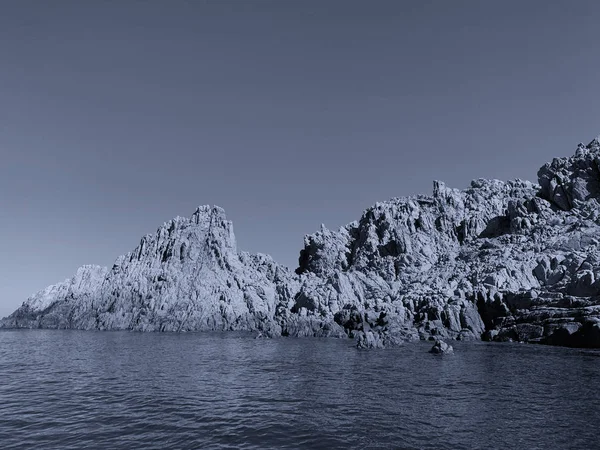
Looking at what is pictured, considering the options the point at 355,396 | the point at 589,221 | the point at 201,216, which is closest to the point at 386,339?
the point at 355,396

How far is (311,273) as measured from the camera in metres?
171

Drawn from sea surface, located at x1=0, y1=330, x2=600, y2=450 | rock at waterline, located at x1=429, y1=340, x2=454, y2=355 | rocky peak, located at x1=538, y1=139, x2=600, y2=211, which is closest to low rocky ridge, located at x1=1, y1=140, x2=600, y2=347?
rocky peak, located at x1=538, y1=139, x2=600, y2=211

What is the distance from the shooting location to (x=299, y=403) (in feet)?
93.6

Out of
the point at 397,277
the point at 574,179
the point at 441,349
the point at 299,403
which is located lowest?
the point at 441,349

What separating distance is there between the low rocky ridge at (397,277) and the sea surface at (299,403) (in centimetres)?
2765

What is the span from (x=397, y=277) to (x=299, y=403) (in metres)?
122

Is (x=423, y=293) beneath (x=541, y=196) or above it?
beneath

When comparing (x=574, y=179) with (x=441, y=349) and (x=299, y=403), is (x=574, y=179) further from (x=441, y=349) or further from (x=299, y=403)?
(x=299, y=403)

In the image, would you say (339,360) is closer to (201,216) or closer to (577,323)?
(577,323)

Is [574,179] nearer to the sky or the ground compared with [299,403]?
nearer to the sky

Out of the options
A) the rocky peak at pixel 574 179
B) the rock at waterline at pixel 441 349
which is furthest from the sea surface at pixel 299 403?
the rocky peak at pixel 574 179

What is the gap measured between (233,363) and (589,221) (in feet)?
384

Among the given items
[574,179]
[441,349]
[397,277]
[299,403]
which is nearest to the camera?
[299,403]

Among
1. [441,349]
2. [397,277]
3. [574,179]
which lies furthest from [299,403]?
[574,179]
